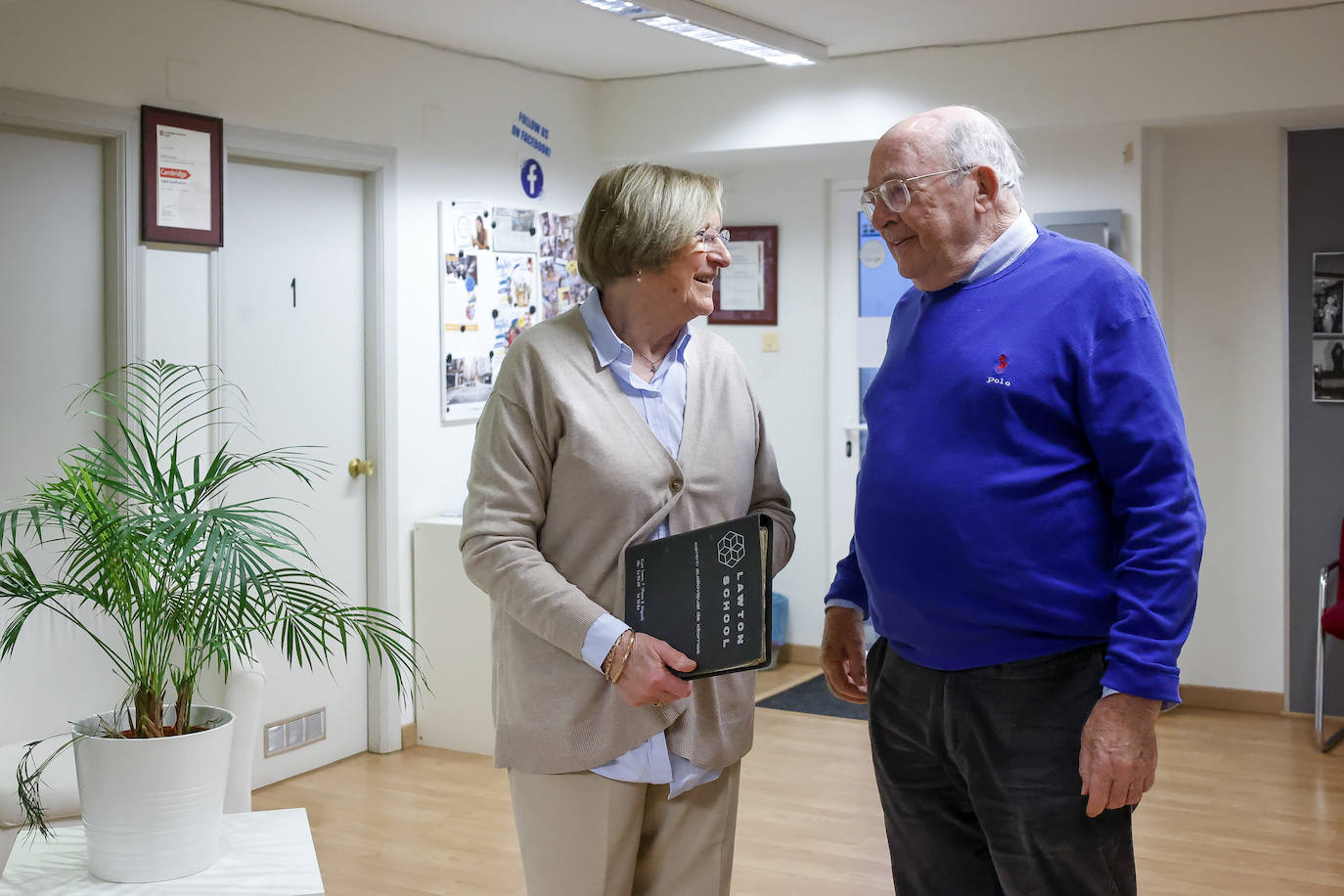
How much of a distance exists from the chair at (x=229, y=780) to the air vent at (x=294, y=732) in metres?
1.26

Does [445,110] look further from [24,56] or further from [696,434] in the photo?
[696,434]

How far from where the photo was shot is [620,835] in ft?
5.97

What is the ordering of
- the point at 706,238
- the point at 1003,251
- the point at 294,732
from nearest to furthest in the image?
1. the point at 1003,251
2. the point at 706,238
3. the point at 294,732

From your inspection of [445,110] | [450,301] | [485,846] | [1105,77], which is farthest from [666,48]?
[485,846]

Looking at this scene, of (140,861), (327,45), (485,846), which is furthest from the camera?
(327,45)

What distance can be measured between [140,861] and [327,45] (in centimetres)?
319

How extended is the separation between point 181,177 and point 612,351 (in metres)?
2.57

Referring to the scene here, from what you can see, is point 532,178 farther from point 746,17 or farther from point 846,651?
point 846,651

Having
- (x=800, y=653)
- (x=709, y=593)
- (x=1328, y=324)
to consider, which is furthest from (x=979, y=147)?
(x=800, y=653)

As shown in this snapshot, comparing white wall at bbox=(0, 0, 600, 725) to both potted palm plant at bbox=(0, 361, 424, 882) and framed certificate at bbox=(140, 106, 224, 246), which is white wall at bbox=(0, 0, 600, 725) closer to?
framed certificate at bbox=(140, 106, 224, 246)

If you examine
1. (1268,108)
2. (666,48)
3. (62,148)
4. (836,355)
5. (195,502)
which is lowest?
(195,502)

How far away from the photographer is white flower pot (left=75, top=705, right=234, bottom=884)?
1.97m

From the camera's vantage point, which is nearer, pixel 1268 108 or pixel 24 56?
pixel 24 56

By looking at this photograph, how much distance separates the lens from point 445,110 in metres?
4.97
